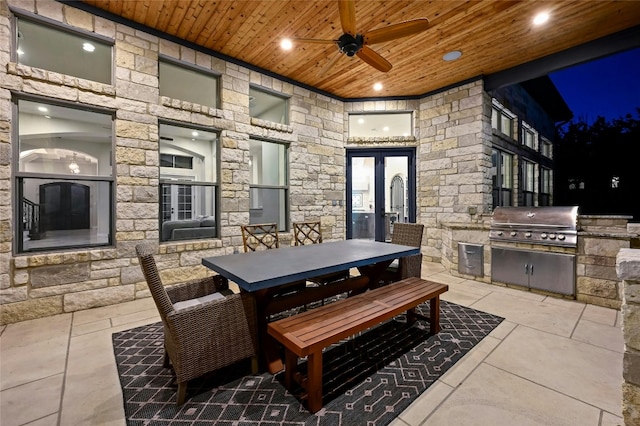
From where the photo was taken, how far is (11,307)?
2684 millimetres

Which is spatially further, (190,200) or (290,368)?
(190,200)

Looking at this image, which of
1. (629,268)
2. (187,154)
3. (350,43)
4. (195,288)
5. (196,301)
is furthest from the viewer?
(187,154)

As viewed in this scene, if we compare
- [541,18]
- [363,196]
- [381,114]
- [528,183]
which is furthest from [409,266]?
[528,183]

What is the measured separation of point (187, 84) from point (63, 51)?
1.34 m

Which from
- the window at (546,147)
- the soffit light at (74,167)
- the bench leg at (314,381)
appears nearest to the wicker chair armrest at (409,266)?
the bench leg at (314,381)

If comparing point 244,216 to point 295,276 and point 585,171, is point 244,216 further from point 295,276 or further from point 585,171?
point 585,171

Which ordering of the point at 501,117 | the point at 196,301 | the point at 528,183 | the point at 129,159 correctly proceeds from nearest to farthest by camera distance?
the point at 196,301, the point at 129,159, the point at 501,117, the point at 528,183

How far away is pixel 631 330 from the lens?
1.06 meters

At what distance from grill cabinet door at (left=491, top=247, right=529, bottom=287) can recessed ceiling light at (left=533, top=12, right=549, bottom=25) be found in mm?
2886

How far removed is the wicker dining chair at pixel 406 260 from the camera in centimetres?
302

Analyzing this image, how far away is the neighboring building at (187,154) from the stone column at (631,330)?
11.7 feet

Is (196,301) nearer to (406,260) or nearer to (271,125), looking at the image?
(406,260)

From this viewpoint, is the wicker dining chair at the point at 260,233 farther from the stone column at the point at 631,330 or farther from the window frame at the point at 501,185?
the window frame at the point at 501,185

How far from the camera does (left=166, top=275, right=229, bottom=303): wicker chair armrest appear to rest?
201 centimetres
